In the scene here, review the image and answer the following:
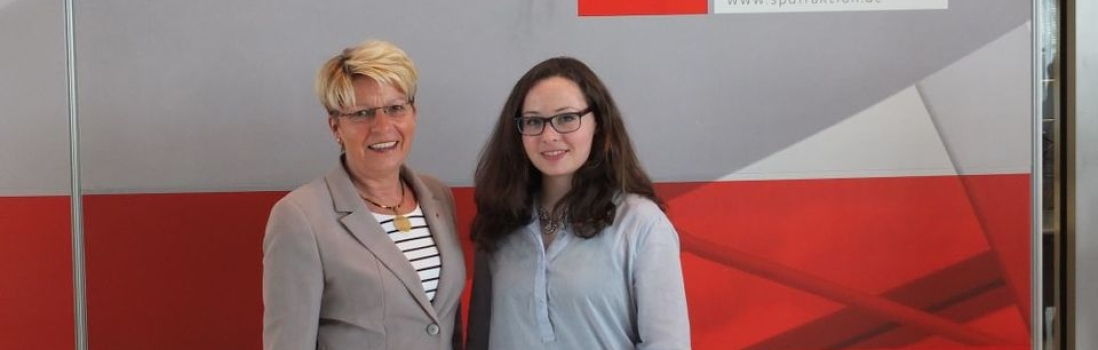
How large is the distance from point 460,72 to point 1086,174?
169cm

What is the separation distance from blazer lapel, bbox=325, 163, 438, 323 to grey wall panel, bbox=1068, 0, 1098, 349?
1.81 metres

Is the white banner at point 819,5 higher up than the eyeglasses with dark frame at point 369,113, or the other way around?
the white banner at point 819,5

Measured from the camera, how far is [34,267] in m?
2.62

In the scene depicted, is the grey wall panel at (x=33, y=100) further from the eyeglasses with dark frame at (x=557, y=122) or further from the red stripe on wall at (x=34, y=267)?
the eyeglasses with dark frame at (x=557, y=122)

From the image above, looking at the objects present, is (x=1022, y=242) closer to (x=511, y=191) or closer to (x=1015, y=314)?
(x=1015, y=314)

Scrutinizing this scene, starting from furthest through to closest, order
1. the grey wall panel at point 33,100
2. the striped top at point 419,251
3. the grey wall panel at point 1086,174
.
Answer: the grey wall panel at point 1086,174 → the grey wall panel at point 33,100 → the striped top at point 419,251

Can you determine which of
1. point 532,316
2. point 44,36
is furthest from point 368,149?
point 44,36

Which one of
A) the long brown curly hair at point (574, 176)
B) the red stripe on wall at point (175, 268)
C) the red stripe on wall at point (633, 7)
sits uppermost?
the red stripe on wall at point (633, 7)

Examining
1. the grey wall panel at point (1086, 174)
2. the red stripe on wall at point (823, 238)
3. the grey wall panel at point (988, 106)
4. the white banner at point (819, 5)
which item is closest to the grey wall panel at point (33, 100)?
the red stripe on wall at point (823, 238)

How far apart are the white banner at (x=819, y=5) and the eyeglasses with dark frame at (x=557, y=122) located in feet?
2.59

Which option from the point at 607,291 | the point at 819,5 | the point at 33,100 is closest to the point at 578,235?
the point at 607,291

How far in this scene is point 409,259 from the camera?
80.5 inches

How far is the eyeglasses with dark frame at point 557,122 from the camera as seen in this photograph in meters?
1.96

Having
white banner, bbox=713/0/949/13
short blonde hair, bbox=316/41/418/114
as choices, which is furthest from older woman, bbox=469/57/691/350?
white banner, bbox=713/0/949/13
